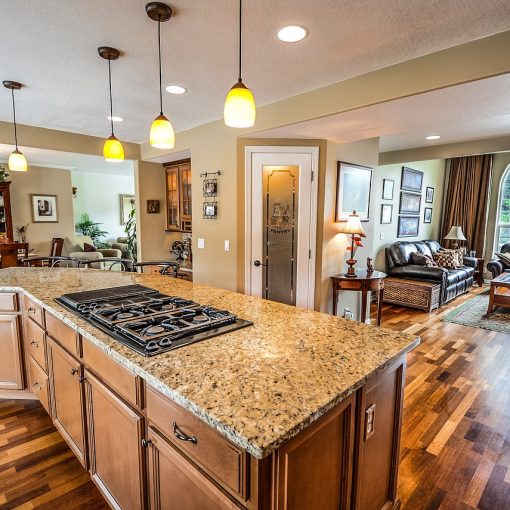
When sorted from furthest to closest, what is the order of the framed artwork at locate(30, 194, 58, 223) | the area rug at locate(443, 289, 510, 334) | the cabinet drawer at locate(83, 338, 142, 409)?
the framed artwork at locate(30, 194, 58, 223)
the area rug at locate(443, 289, 510, 334)
the cabinet drawer at locate(83, 338, 142, 409)

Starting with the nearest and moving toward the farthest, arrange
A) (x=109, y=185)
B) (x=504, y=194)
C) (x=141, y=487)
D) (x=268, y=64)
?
(x=141, y=487) → (x=268, y=64) → (x=504, y=194) → (x=109, y=185)

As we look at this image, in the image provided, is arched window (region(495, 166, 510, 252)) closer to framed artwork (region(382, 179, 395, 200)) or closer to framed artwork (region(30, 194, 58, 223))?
framed artwork (region(382, 179, 395, 200))

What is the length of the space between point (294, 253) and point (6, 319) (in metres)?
2.64

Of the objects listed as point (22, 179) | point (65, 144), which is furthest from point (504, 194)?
point (22, 179)

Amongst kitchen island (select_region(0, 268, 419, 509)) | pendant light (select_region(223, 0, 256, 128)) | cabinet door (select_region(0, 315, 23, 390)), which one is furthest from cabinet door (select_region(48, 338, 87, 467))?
pendant light (select_region(223, 0, 256, 128))

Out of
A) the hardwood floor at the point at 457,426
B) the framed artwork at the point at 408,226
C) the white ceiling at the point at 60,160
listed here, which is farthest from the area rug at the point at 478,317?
the white ceiling at the point at 60,160

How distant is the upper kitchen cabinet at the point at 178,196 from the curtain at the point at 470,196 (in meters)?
6.34

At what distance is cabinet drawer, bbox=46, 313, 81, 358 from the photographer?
171 cm

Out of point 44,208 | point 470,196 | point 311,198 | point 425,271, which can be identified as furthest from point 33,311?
point 470,196

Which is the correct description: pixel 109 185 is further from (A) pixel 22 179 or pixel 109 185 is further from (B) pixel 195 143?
(B) pixel 195 143

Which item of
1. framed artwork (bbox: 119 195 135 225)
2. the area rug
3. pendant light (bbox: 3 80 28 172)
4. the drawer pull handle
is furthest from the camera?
framed artwork (bbox: 119 195 135 225)

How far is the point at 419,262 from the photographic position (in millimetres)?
5875

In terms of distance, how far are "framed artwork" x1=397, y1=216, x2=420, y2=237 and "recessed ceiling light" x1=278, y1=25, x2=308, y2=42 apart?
512cm

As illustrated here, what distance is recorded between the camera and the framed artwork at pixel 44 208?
6.97 meters
